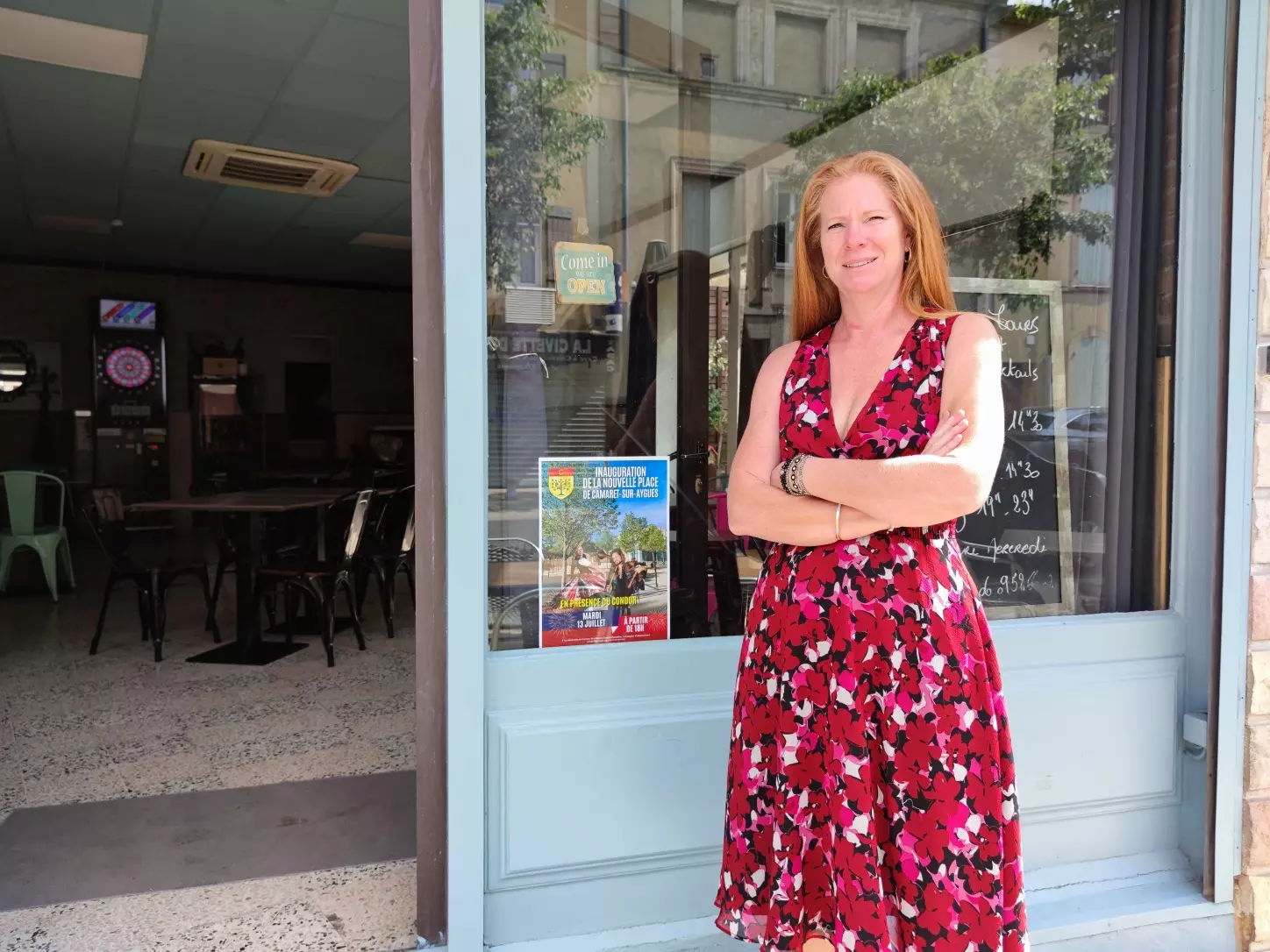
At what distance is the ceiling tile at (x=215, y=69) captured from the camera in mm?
3945

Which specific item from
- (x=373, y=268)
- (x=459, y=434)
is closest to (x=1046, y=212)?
(x=459, y=434)

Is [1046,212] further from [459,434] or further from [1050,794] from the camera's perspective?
[459,434]

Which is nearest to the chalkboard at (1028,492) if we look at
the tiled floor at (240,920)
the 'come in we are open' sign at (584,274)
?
the 'come in we are open' sign at (584,274)

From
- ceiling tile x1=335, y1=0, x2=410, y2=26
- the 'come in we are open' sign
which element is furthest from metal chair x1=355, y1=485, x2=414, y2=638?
the 'come in we are open' sign

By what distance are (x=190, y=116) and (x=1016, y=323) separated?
14.9 feet

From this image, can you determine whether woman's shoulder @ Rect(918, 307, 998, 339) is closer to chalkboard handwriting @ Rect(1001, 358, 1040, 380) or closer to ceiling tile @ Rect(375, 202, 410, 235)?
chalkboard handwriting @ Rect(1001, 358, 1040, 380)

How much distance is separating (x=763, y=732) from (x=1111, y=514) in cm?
153

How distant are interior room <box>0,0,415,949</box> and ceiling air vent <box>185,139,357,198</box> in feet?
0.09

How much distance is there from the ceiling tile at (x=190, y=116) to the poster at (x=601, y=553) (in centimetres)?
361

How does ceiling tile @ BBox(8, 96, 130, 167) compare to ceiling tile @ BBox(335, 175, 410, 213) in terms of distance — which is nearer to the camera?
ceiling tile @ BBox(8, 96, 130, 167)

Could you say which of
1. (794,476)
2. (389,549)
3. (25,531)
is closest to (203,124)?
(389,549)

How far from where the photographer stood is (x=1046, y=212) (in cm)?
259

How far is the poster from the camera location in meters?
2.11

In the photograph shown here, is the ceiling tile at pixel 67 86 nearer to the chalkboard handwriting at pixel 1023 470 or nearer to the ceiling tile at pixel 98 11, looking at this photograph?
the ceiling tile at pixel 98 11
